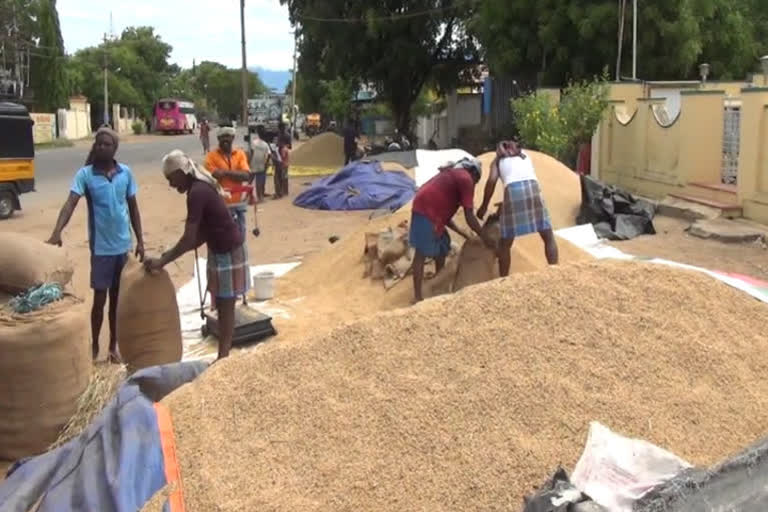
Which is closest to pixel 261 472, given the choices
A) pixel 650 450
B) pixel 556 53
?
pixel 650 450

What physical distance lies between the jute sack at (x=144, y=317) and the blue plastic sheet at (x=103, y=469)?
1.23 m

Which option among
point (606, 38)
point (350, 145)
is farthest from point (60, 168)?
point (606, 38)

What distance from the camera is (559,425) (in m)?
3.25

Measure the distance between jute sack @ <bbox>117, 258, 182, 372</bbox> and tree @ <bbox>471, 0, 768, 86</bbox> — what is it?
1564 centimetres

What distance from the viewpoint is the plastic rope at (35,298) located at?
14.8ft

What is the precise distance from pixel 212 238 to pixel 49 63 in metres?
43.8

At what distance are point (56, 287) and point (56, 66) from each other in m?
44.4

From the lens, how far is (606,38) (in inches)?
757

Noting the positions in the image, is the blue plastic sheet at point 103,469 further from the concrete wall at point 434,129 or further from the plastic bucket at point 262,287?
the concrete wall at point 434,129

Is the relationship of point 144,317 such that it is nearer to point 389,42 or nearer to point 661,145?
point 661,145

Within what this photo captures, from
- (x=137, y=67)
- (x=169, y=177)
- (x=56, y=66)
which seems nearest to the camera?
(x=169, y=177)

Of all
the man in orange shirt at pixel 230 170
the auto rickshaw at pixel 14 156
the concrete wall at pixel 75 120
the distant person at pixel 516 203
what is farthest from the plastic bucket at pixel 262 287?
the concrete wall at pixel 75 120

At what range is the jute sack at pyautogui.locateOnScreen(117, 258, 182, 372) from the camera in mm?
5152

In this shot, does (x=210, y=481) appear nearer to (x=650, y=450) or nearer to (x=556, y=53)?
(x=650, y=450)
